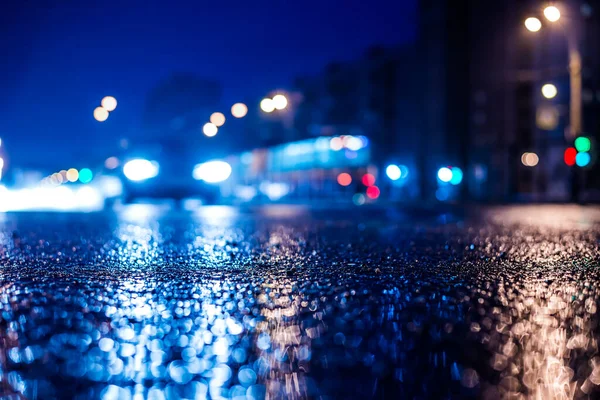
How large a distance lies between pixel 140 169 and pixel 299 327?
83.3 feet

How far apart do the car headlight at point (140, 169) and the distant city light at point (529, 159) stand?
112 feet

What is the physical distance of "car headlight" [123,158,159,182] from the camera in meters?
26.5

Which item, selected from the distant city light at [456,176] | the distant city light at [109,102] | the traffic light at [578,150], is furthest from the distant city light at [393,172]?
the distant city light at [109,102]

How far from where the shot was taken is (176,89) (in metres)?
84.2

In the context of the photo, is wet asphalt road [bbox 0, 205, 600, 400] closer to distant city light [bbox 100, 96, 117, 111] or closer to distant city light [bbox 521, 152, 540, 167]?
distant city light [bbox 100, 96, 117, 111]

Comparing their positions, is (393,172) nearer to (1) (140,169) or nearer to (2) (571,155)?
(2) (571,155)

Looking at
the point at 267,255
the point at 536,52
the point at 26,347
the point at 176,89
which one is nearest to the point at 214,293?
the point at 26,347

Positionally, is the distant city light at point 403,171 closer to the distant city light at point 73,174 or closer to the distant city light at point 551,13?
the distant city light at point 551,13

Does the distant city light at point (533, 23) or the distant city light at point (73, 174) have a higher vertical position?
the distant city light at point (73, 174)

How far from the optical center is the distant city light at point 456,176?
176ft

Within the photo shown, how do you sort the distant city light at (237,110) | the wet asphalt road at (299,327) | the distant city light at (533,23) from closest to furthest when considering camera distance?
the wet asphalt road at (299,327) < the distant city light at (533,23) < the distant city light at (237,110)

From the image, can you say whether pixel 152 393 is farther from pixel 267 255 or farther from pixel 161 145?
pixel 161 145

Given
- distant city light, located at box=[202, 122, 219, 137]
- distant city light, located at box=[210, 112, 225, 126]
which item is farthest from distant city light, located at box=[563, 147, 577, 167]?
distant city light, located at box=[210, 112, 225, 126]

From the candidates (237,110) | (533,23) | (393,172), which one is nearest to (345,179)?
(393,172)
